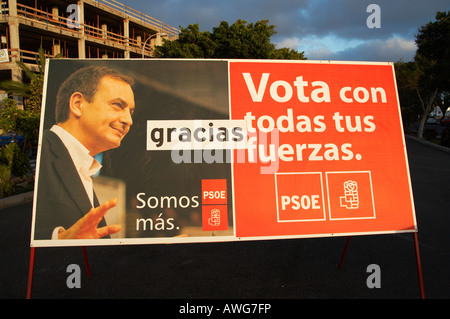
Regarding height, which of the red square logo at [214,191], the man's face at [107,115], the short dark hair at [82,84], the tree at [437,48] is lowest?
the red square logo at [214,191]

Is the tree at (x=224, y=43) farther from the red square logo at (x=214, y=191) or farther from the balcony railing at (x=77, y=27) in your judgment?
the red square logo at (x=214, y=191)

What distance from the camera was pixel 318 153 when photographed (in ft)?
10.8

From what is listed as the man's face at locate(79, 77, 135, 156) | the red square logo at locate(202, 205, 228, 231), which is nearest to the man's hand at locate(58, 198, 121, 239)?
the man's face at locate(79, 77, 135, 156)

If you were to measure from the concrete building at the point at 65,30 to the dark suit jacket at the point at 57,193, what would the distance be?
20027mm

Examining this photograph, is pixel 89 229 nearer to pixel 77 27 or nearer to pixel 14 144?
pixel 14 144

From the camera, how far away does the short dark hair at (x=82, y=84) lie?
3143 millimetres

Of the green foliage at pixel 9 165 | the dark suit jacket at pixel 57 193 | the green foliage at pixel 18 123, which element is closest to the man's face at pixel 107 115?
the dark suit jacket at pixel 57 193

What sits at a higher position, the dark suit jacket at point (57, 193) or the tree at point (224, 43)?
the tree at point (224, 43)

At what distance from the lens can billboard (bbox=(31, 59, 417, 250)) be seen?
3029 millimetres

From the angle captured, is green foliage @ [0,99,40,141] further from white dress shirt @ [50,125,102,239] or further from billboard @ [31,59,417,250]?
white dress shirt @ [50,125,102,239]

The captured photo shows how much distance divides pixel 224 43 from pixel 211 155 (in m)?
23.7

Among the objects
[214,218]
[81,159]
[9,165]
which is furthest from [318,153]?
[9,165]

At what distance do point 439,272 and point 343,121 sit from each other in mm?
2423
